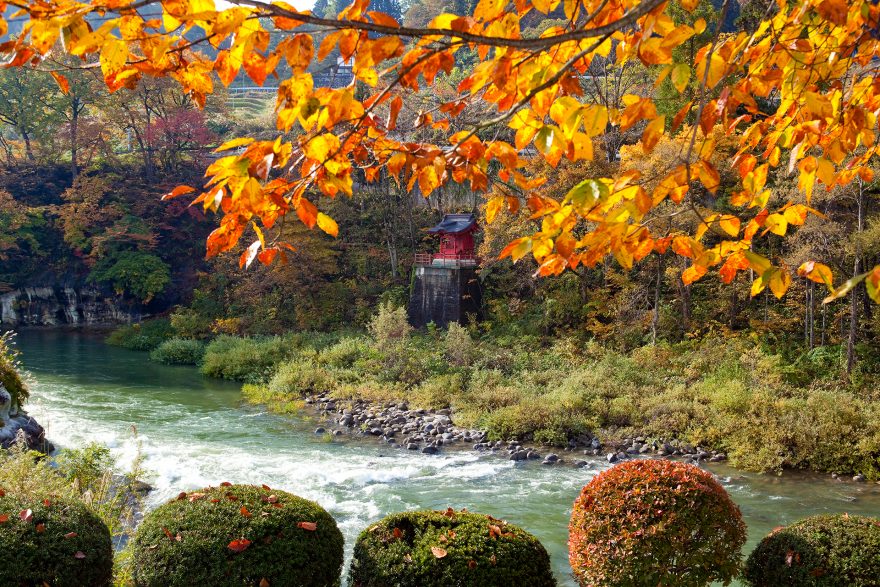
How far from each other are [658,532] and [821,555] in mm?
894

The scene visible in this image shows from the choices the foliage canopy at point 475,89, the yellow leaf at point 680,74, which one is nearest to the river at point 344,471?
the foliage canopy at point 475,89

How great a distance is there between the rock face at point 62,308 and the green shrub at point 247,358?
24.6 ft

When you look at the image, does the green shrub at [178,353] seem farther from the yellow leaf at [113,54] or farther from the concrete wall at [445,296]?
the yellow leaf at [113,54]

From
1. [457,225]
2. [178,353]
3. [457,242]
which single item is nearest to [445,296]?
[457,242]

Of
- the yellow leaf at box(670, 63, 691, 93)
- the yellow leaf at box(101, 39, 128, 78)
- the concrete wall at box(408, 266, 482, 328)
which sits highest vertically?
the yellow leaf at box(670, 63, 691, 93)

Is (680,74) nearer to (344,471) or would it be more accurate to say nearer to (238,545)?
(238,545)

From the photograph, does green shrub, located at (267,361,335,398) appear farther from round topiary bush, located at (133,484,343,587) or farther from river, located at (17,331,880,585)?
round topiary bush, located at (133,484,343,587)

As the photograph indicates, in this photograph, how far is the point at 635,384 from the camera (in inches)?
523

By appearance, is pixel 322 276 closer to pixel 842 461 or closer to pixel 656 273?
pixel 656 273

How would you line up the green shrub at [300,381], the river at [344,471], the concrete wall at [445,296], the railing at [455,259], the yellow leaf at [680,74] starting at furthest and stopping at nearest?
the railing at [455,259] < the concrete wall at [445,296] < the green shrub at [300,381] < the river at [344,471] < the yellow leaf at [680,74]

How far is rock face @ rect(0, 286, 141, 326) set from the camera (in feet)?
81.9

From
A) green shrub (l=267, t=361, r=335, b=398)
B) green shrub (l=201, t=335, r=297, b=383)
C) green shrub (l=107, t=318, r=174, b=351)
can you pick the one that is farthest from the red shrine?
green shrub (l=107, t=318, r=174, b=351)

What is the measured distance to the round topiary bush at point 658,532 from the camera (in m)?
4.20

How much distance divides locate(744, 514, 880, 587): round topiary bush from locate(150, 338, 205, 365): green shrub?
58.2ft
